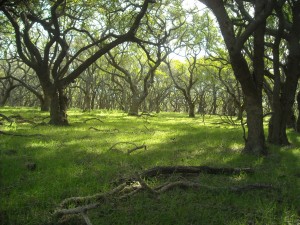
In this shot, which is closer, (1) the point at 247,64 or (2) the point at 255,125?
(1) the point at 247,64

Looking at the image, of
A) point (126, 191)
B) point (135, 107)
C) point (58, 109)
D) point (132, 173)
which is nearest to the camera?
point (126, 191)

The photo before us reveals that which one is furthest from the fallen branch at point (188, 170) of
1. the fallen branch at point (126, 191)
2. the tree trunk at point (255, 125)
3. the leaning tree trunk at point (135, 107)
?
the leaning tree trunk at point (135, 107)

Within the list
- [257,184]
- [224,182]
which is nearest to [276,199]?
[257,184]

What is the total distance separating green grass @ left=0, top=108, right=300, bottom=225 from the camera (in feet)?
15.0

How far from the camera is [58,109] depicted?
1515 centimetres

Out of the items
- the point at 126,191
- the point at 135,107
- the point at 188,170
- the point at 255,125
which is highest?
the point at 135,107

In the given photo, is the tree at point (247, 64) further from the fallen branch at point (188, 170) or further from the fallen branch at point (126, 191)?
the fallen branch at point (126, 191)

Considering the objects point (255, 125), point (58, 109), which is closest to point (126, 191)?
point (255, 125)

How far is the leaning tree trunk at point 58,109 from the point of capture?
1505 cm

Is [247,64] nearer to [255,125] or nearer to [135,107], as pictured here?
[255,125]

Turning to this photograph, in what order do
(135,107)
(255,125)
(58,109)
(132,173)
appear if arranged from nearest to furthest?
(132,173), (255,125), (58,109), (135,107)

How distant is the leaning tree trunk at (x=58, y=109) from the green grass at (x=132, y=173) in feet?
14.7

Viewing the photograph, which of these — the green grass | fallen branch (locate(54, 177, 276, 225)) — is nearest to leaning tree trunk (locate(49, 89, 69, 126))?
the green grass

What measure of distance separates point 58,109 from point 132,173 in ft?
31.5
